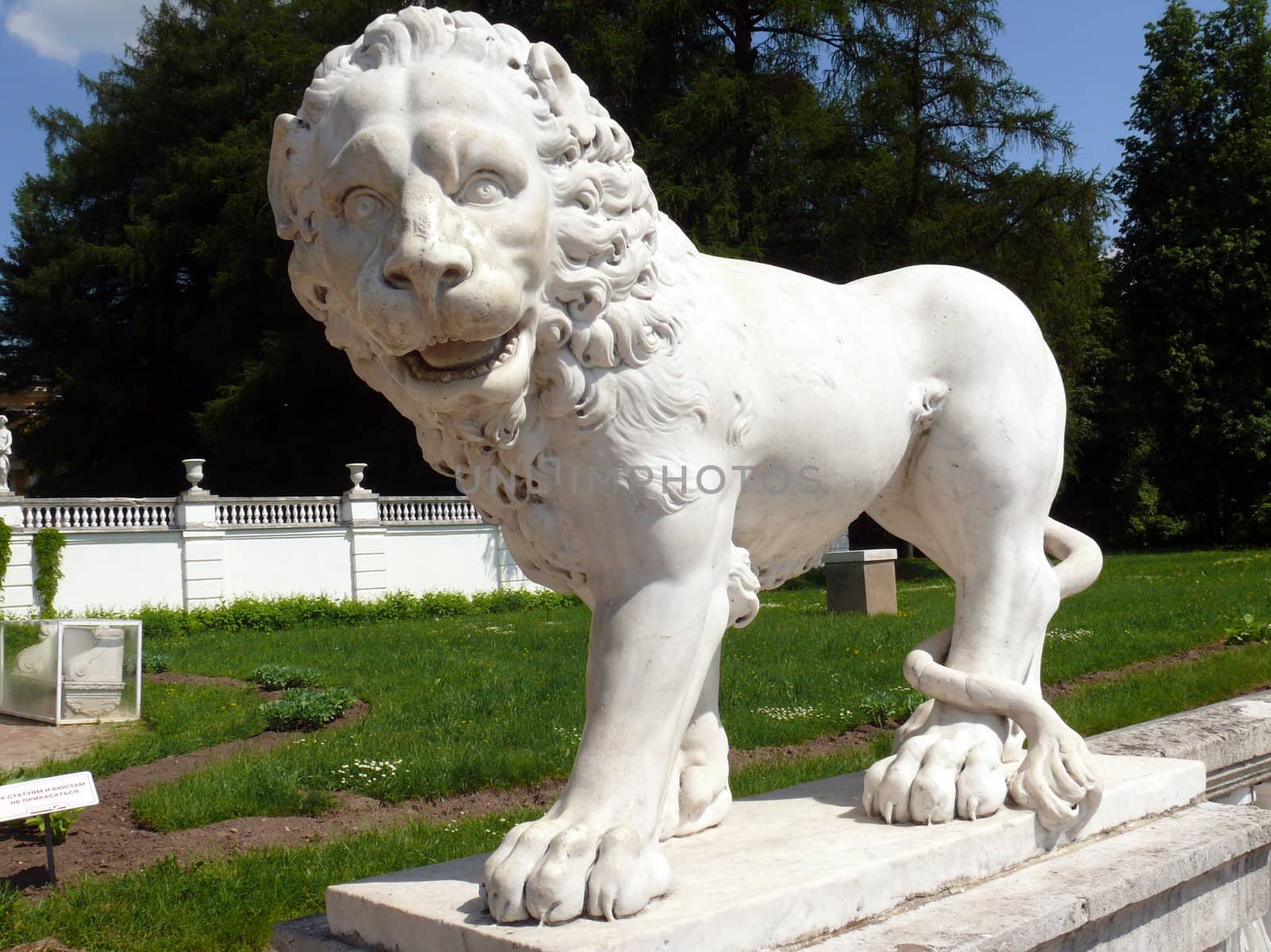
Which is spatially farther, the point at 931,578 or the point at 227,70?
the point at 227,70

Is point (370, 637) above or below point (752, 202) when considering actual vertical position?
below

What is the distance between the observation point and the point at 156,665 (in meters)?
10.6

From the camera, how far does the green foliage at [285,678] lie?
9.20m

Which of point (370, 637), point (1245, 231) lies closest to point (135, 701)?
point (370, 637)

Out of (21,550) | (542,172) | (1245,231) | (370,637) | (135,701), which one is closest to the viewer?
(542,172)

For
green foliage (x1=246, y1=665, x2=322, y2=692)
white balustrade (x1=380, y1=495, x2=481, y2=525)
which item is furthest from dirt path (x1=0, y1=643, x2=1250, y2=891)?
white balustrade (x1=380, y1=495, x2=481, y2=525)

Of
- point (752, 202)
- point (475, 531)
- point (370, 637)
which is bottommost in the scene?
point (370, 637)

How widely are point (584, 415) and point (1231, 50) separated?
28358 millimetres

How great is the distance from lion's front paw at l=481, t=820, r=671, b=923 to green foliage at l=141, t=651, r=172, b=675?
964 centimetres

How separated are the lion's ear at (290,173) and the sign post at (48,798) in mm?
3554

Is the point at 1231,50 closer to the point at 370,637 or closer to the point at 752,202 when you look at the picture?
the point at 752,202

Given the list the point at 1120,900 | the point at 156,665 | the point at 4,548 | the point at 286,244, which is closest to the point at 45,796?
the point at 1120,900

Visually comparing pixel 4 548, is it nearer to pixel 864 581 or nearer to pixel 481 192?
pixel 864 581

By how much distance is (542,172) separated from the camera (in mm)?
1955
